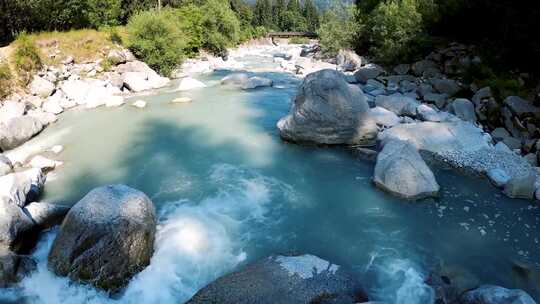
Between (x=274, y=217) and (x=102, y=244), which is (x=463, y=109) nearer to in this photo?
(x=274, y=217)

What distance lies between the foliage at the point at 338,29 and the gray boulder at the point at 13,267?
30651 mm

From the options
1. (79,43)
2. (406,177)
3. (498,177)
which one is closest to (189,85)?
(79,43)

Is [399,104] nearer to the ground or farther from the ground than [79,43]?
nearer to the ground

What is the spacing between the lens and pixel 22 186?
10.1m

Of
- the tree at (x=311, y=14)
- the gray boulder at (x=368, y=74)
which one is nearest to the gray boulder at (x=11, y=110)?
the gray boulder at (x=368, y=74)

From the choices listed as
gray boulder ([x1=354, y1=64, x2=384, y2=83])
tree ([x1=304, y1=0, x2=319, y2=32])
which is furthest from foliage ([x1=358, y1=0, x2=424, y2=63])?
tree ([x1=304, y1=0, x2=319, y2=32])

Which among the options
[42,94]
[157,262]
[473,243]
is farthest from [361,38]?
[157,262]

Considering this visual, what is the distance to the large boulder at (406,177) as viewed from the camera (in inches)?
411

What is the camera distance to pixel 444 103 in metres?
17.4

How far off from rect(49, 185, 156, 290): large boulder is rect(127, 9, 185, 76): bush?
2065 cm

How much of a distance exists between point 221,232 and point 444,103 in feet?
42.7

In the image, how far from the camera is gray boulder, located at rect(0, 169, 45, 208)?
934cm

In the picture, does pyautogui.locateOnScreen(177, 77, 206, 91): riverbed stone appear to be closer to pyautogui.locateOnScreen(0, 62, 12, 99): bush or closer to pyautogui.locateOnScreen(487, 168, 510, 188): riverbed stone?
pyautogui.locateOnScreen(0, 62, 12, 99): bush

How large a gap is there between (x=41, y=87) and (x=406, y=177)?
1845cm
